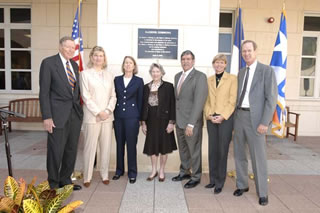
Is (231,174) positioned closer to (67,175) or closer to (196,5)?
(67,175)

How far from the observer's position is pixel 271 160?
4.99 meters

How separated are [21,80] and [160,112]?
543cm

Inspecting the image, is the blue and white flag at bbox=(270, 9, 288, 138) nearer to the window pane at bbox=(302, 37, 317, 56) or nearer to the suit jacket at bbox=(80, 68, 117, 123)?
the suit jacket at bbox=(80, 68, 117, 123)

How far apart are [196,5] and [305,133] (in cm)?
529

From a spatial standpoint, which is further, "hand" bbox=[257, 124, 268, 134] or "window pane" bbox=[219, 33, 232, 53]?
"window pane" bbox=[219, 33, 232, 53]

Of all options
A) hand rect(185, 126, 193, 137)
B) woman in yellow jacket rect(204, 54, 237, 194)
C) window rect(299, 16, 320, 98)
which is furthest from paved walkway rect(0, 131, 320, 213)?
window rect(299, 16, 320, 98)

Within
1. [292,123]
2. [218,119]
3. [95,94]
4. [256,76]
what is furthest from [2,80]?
[292,123]

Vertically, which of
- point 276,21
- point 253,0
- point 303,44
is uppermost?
point 253,0

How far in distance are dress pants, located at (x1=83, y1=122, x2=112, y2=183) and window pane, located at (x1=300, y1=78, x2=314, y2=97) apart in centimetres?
602

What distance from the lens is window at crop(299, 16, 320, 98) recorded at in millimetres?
7230

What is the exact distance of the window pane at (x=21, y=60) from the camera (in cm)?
724

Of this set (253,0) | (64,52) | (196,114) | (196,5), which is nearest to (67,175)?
(64,52)

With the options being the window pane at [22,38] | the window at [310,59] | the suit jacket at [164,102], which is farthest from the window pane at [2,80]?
the window at [310,59]

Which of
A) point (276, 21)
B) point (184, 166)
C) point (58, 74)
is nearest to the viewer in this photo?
point (58, 74)
